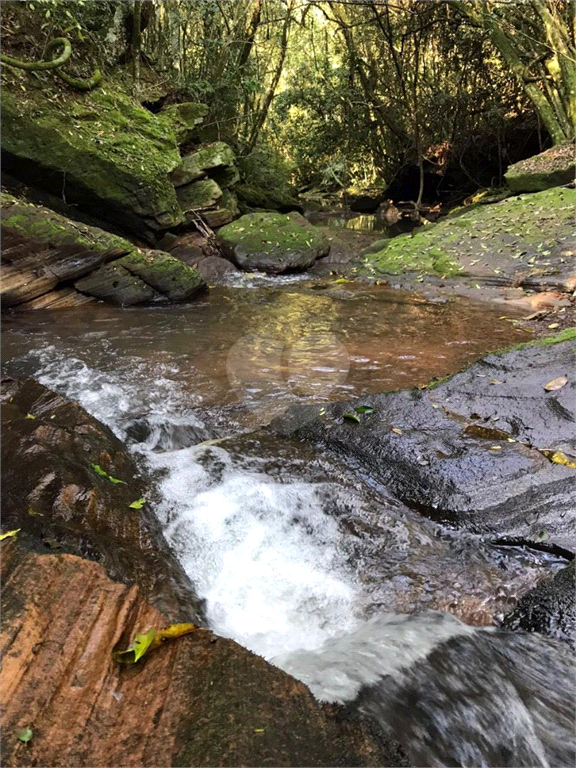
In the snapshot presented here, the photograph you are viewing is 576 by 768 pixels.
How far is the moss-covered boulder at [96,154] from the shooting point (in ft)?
28.8

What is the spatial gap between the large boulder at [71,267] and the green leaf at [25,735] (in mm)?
7004

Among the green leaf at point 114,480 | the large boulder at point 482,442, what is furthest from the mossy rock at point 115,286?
the green leaf at point 114,480

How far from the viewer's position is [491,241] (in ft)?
33.4

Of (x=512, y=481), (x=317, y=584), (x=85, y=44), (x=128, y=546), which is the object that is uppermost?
(x=85, y=44)

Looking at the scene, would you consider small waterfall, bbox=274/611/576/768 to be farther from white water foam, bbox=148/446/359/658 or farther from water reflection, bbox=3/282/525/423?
water reflection, bbox=3/282/525/423

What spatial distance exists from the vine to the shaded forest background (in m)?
0.31

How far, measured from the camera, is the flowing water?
2.72 m

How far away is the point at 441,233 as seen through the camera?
11.1 meters

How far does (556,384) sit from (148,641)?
3513 mm

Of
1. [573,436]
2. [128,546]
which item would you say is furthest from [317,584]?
[573,436]

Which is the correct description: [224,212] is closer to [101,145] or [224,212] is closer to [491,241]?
[101,145]

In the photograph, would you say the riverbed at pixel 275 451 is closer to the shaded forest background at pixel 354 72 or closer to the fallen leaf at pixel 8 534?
the fallen leaf at pixel 8 534

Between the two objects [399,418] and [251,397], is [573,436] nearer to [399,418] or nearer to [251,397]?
[399,418]

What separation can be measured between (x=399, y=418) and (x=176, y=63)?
45.7 feet
